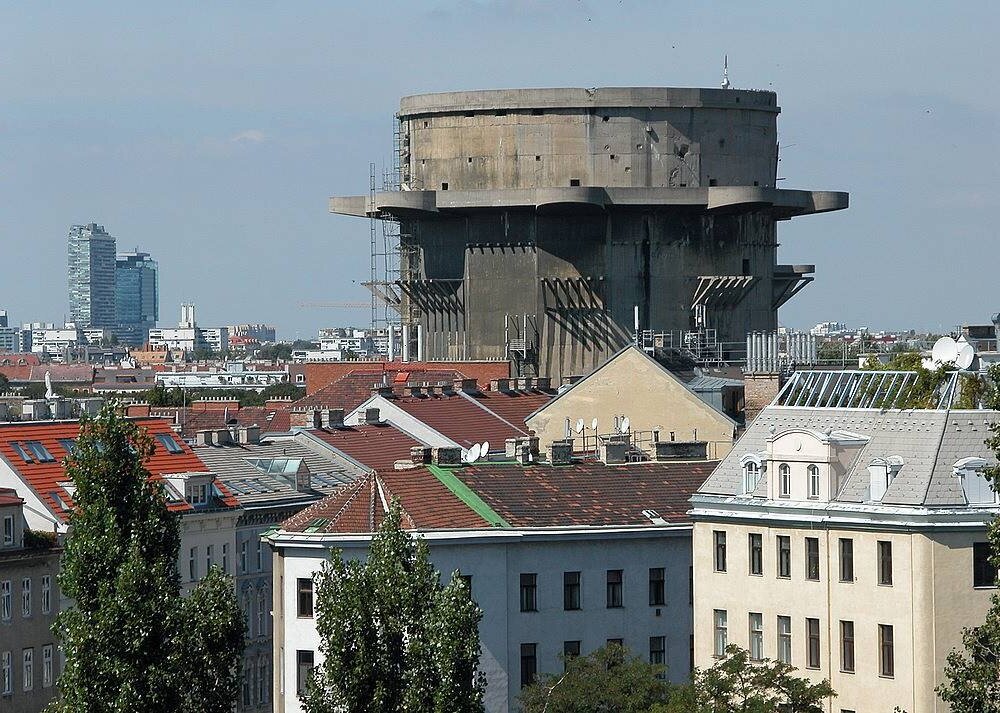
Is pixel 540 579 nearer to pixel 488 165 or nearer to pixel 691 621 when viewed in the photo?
pixel 691 621

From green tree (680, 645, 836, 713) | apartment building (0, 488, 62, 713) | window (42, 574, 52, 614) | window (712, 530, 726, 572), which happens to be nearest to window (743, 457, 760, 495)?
window (712, 530, 726, 572)

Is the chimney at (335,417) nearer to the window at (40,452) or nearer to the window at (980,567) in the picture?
the window at (40,452)

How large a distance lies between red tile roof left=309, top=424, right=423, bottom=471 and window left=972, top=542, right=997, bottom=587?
3476cm

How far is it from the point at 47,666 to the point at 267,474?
1501cm

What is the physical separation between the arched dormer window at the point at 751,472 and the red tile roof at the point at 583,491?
5242 millimetres

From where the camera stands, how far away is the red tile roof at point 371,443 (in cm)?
9762

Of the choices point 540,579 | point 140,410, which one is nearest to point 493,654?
point 540,579

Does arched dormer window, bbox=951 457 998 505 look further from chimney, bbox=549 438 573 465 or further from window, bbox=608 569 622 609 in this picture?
chimney, bbox=549 438 573 465

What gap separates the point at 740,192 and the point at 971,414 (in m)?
58.2

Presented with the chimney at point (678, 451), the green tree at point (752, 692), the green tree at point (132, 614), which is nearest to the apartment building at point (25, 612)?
the chimney at point (678, 451)

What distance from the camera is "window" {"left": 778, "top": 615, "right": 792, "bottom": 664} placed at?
2606 inches

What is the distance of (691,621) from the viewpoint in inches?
2904

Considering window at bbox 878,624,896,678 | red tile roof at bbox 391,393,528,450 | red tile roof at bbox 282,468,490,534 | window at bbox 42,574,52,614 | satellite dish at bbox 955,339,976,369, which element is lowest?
window at bbox 878,624,896,678

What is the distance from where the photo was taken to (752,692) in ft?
207
